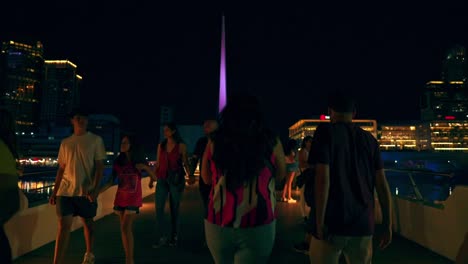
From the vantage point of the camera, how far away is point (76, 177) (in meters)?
3.50

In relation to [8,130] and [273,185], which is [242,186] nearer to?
[273,185]

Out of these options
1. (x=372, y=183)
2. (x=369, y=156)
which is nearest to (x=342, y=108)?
(x=369, y=156)

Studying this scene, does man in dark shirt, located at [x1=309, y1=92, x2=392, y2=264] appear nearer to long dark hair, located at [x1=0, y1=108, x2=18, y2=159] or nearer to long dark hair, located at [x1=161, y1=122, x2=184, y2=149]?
long dark hair, located at [x1=0, y1=108, x2=18, y2=159]

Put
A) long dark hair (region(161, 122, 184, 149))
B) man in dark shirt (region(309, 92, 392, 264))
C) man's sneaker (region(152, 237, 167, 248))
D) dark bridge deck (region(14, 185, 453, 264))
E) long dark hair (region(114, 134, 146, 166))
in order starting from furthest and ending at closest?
long dark hair (region(161, 122, 184, 149)) → man's sneaker (region(152, 237, 167, 248)) → dark bridge deck (region(14, 185, 453, 264)) → long dark hair (region(114, 134, 146, 166)) → man in dark shirt (region(309, 92, 392, 264))

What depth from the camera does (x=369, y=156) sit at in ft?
7.13

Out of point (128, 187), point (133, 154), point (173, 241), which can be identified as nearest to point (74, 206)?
point (128, 187)

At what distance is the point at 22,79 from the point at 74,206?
18700 centimetres

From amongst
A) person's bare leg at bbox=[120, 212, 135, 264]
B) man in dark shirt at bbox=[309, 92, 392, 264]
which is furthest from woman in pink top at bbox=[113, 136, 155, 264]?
man in dark shirt at bbox=[309, 92, 392, 264]

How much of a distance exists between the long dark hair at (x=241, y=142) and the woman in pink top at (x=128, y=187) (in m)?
2.33

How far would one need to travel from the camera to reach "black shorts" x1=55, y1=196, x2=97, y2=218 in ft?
11.3

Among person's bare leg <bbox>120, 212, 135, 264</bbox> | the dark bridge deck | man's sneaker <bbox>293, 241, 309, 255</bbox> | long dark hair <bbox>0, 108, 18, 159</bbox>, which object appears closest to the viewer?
long dark hair <bbox>0, 108, 18, 159</bbox>

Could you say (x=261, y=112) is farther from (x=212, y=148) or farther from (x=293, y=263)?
(x=293, y=263)

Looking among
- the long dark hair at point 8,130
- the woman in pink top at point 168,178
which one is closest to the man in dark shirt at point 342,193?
the long dark hair at point 8,130

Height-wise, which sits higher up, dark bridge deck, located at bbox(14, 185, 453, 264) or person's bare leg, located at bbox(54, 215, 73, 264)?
person's bare leg, located at bbox(54, 215, 73, 264)
